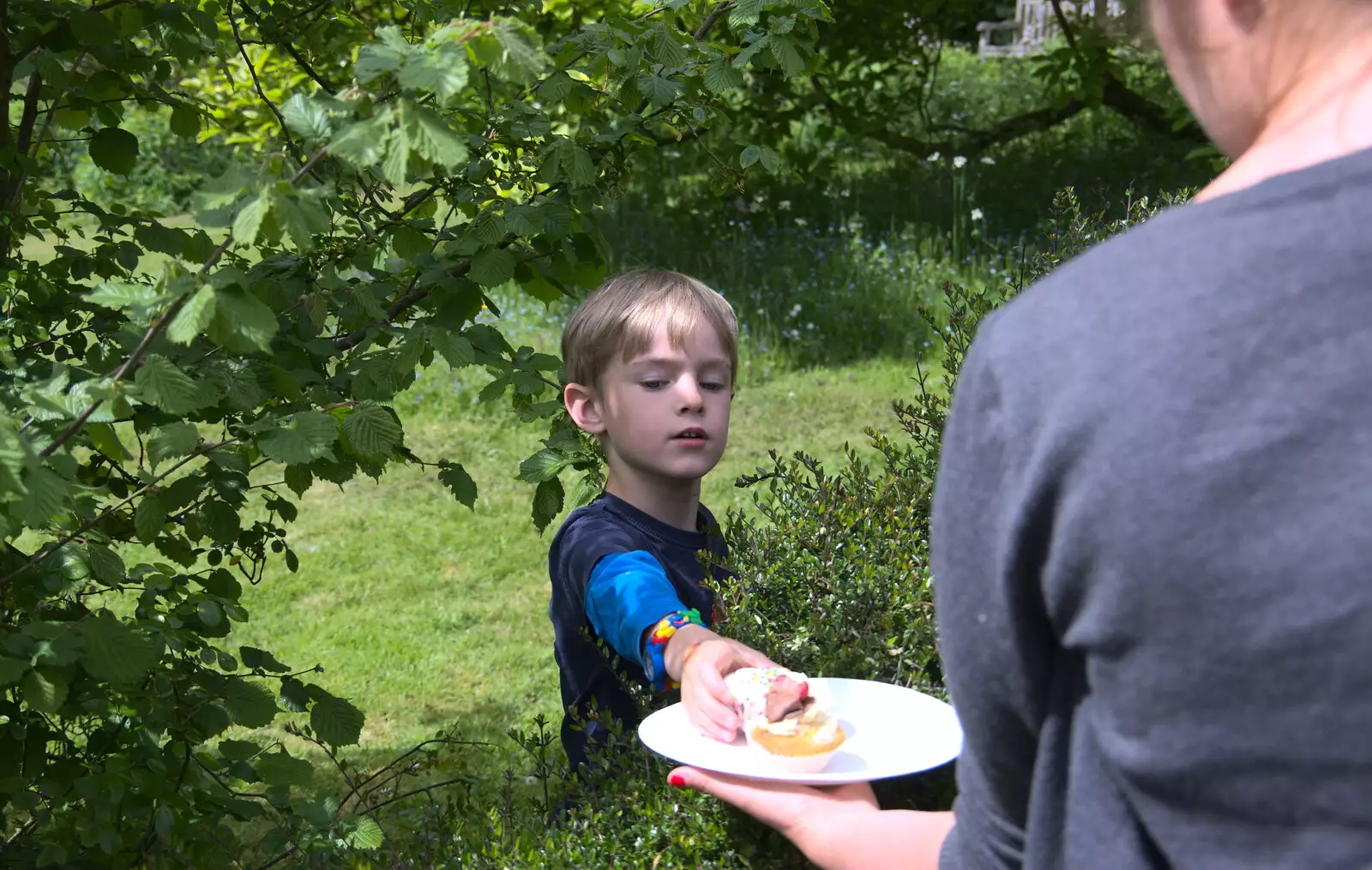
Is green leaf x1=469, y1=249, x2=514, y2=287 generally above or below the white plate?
above

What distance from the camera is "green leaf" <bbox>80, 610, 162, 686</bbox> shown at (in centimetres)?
210

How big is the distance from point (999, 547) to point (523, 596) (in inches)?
199

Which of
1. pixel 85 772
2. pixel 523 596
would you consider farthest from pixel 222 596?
pixel 523 596

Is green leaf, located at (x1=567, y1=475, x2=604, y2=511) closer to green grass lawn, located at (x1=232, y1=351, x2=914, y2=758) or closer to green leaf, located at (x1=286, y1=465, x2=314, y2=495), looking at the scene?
green leaf, located at (x1=286, y1=465, x2=314, y2=495)

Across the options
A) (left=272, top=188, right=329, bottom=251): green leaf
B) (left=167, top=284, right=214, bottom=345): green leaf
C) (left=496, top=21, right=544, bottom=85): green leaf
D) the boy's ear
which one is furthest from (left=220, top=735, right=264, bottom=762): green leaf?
(left=496, top=21, right=544, bottom=85): green leaf

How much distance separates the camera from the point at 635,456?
267 cm

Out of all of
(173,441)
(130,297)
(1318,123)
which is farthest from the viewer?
(173,441)

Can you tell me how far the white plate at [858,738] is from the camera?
5.12 feet

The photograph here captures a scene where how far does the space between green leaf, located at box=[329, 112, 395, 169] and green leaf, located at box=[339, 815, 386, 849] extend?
4.21 feet

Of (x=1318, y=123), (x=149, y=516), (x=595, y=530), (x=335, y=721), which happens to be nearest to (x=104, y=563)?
(x=149, y=516)

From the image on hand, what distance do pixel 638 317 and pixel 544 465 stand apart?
0.47 m

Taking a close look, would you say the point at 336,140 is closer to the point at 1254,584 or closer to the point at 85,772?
the point at 1254,584

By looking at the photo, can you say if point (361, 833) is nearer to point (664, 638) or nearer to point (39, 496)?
point (664, 638)

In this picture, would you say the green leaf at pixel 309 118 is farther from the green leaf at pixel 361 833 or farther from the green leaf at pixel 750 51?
the green leaf at pixel 750 51
